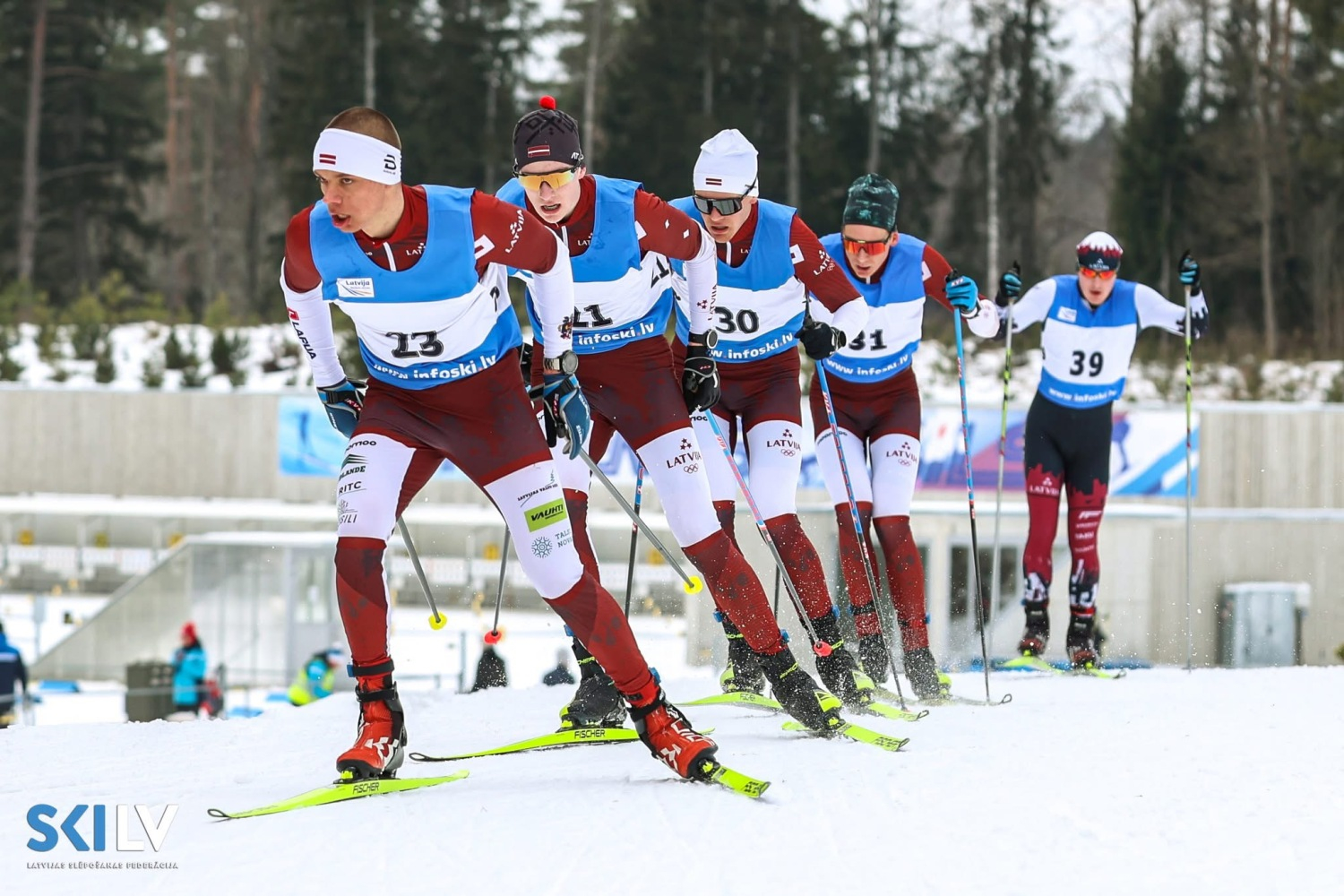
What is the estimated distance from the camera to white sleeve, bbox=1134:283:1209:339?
23.2 feet

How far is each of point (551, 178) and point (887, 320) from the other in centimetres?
209

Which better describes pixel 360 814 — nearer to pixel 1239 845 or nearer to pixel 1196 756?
pixel 1239 845

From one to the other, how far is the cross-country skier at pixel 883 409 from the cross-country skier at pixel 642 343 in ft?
4.39

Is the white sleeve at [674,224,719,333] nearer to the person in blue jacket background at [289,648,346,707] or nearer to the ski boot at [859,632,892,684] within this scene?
the ski boot at [859,632,892,684]

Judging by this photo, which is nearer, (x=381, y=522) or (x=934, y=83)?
(x=381, y=522)

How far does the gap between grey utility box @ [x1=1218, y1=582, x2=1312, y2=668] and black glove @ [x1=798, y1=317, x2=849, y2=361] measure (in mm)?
7052

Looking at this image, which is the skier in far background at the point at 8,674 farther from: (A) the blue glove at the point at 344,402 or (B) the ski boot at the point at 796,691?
(B) the ski boot at the point at 796,691

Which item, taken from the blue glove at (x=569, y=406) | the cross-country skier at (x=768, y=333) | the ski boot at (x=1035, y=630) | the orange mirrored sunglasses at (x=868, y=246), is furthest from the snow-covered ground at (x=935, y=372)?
the blue glove at (x=569, y=406)

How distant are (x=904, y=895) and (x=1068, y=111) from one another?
2679 cm

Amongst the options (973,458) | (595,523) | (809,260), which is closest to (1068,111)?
(973,458)

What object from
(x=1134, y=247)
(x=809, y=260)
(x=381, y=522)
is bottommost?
(x=381, y=522)

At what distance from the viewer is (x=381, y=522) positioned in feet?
12.8

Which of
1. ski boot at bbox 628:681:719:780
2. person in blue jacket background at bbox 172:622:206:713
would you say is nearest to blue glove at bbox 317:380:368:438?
ski boot at bbox 628:681:719:780

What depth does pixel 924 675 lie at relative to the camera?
5.95m
